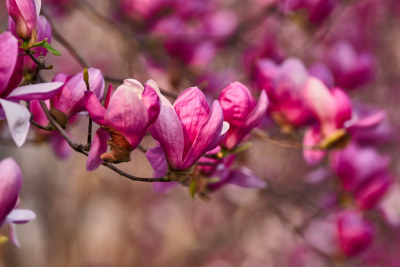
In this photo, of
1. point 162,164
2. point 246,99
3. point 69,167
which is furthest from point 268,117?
point 69,167

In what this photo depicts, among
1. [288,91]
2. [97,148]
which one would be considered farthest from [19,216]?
[288,91]

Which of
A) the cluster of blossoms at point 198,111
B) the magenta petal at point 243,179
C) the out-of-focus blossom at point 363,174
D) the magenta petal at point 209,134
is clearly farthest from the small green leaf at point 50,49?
the out-of-focus blossom at point 363,174

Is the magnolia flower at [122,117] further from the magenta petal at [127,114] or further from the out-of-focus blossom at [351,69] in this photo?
the out-of-focus blossom at [351,69]

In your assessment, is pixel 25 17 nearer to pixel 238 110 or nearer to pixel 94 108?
pixel 94 108

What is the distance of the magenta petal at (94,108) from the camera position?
0.65 metres

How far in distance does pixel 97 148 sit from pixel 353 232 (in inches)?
34.0

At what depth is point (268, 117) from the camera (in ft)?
3.62

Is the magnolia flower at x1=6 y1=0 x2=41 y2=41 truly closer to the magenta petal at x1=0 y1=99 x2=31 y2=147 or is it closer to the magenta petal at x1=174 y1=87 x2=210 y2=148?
the magenta petal at x1=0 y1=99 x2=31 y2=147

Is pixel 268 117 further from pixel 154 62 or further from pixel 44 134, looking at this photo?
pixel 154 62

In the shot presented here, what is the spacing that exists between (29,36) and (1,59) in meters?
0.09

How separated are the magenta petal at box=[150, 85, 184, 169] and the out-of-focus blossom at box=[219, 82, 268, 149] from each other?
0.45ft

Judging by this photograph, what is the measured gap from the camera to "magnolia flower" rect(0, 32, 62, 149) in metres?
0.61

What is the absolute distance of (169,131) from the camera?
653mm

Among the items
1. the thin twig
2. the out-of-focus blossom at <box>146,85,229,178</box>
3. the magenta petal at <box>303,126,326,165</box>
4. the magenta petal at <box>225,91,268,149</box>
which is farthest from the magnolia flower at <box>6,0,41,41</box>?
the magenta petal at <box>303,126,326,165</box>
